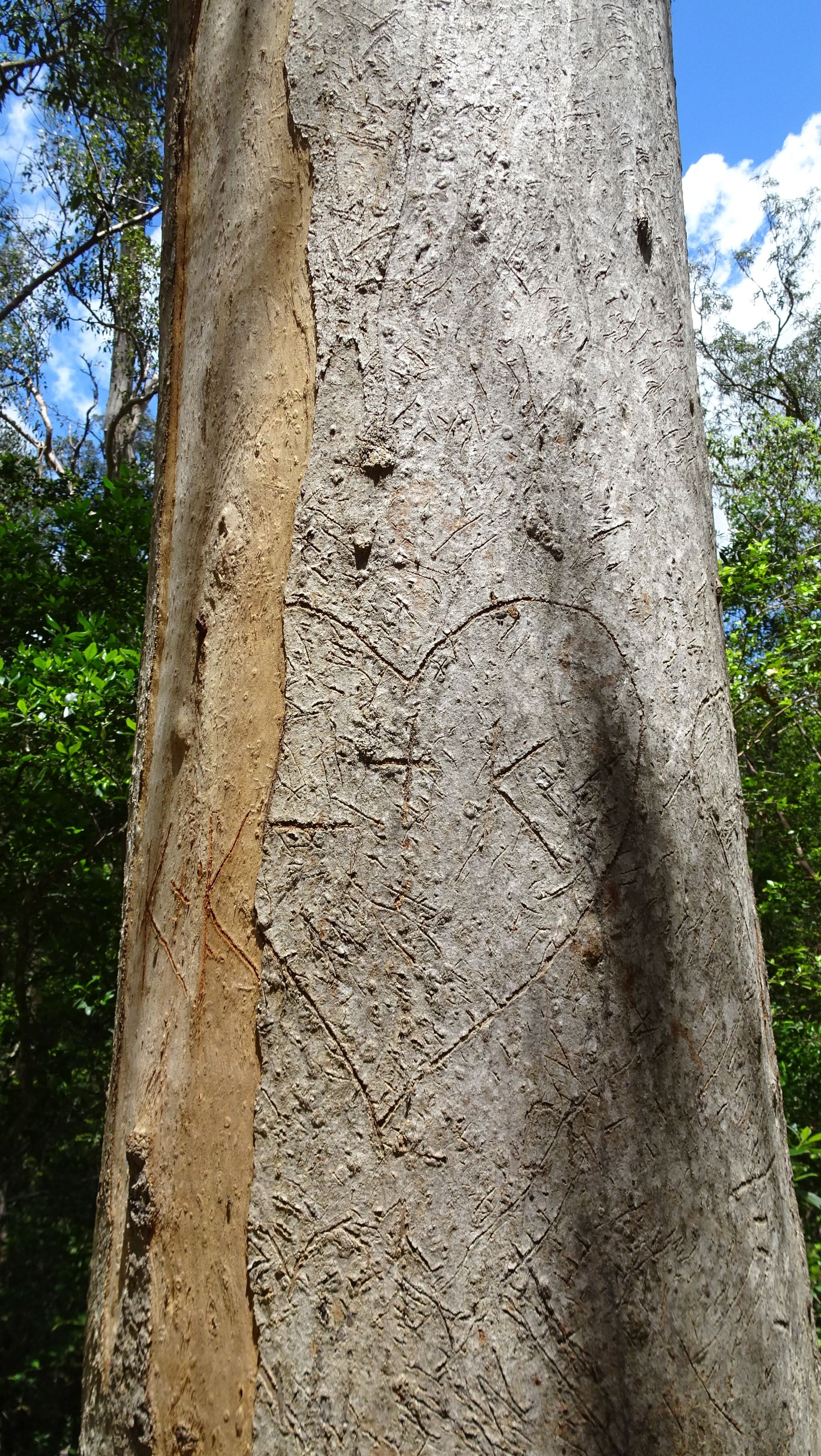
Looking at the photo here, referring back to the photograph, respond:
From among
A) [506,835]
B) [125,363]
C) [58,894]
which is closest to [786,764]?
[58,894]

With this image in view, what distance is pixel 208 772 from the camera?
2.65 ft

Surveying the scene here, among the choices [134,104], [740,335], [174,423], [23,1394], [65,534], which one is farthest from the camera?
[740,335]

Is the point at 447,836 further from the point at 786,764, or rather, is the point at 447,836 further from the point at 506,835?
the point at 786,764

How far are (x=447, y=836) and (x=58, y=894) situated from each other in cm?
398

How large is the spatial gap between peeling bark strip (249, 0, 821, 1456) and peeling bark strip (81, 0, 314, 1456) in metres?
0.03

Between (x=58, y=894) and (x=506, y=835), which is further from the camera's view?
(x=58, y=894)

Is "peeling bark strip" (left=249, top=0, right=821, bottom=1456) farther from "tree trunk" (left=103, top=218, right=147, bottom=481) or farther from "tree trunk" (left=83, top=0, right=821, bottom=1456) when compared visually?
"tree trunk" (left=103, top=218, right=147, bottom=481)

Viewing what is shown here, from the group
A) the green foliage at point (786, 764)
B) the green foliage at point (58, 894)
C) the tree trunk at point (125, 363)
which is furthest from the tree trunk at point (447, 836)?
the tree trunk at point (125, 363)

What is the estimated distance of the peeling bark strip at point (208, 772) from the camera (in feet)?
2.27

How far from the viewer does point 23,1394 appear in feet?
13.6

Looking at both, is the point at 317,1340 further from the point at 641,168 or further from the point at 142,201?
the point at 142,201

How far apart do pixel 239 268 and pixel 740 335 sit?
691 inches

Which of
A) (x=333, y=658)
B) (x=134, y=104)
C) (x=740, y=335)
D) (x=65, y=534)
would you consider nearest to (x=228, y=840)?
(x=333, y=658)

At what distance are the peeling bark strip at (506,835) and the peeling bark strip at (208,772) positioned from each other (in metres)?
0.03
